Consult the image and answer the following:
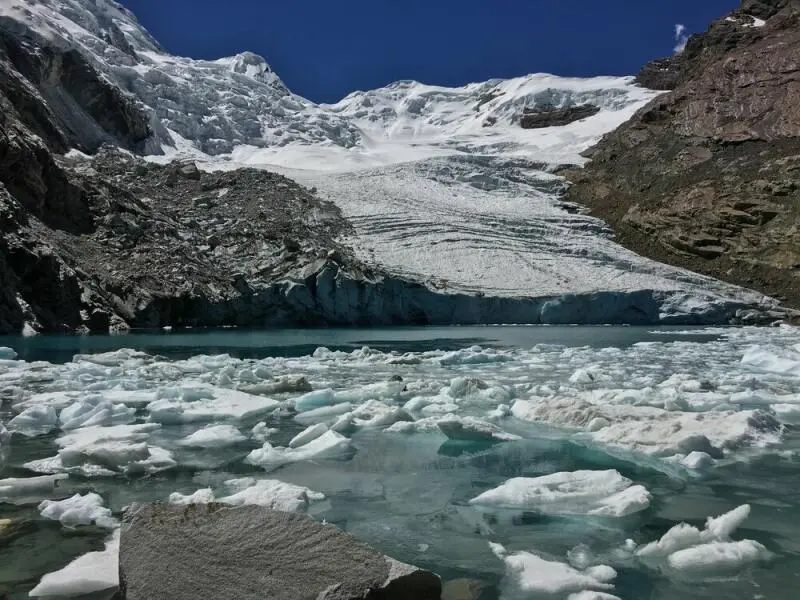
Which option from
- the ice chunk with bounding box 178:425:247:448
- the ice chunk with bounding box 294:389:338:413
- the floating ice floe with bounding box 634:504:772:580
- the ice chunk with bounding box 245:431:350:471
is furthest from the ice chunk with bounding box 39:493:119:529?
the ice chunk with bounding box 294:389:338:413

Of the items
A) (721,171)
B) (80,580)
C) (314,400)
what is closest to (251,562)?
(80,580)

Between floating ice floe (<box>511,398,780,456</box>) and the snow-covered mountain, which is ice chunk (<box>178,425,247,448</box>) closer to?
floating ice floe (<box>511,398,780,456</box>)

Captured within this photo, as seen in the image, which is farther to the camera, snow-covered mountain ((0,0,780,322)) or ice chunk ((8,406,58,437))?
snow-covered mountain ((0,0,780,322))

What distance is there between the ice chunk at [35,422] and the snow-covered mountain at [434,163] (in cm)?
2195

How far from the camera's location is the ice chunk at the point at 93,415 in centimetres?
556

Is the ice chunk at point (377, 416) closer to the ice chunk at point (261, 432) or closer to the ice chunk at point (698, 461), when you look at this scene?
the ice chunk at point (261, 432)

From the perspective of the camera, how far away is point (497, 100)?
96.4 metres

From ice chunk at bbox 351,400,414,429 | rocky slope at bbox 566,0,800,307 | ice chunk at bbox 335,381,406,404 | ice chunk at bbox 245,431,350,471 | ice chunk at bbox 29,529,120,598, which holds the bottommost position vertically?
ice chunk at bbox 335,381,406,404

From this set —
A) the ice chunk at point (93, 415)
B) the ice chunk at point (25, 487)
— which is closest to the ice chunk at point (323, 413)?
the ice chunk at point (93, 415)

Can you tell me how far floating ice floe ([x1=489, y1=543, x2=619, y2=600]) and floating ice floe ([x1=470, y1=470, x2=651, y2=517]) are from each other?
0.76 m

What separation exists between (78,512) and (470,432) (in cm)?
301

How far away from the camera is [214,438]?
5078 millimetres

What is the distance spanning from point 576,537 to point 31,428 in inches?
184

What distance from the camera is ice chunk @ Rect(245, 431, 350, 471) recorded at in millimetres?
4430
